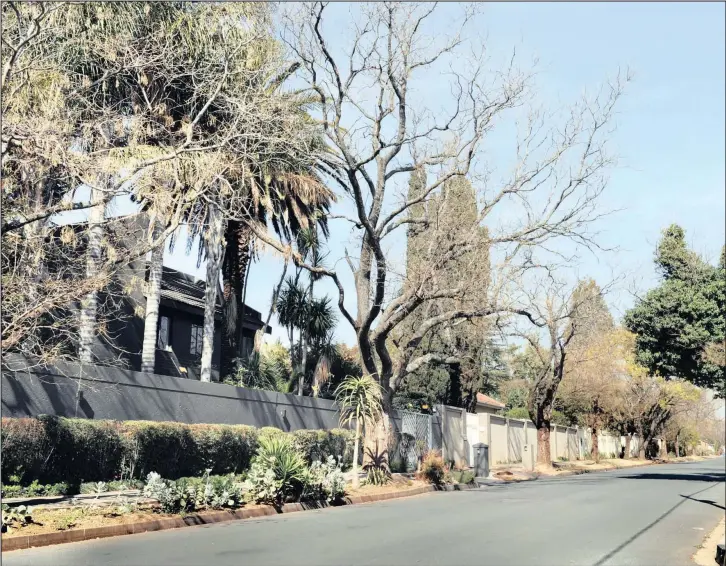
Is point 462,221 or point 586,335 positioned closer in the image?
point 462,221

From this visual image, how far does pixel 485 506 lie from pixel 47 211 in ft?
36.3

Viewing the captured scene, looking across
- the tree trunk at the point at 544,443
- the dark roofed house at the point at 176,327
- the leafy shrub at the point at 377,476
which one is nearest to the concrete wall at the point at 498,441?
the tree trunk at the point at 544,443

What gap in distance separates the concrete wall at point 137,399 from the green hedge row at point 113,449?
1114mm

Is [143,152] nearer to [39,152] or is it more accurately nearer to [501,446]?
[39,152]

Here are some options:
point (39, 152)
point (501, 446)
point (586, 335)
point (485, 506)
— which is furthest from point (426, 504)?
point (501, 446)

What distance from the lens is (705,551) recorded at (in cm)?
1062

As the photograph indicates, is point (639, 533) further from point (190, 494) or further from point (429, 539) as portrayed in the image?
point (190, 494)

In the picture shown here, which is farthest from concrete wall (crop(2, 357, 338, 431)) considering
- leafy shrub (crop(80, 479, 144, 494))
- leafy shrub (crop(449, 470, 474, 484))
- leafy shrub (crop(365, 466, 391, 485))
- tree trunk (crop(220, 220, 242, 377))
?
leafy shrub (crop(449, 470, 474, 484))

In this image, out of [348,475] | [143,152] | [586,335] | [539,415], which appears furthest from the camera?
[539,415]

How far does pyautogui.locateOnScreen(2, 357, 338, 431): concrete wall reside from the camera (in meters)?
15.4

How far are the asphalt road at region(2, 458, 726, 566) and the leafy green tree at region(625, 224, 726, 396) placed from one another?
940 centimetres

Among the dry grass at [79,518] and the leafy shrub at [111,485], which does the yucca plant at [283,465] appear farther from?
the dry grass at [79,518]

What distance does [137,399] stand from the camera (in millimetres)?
18406

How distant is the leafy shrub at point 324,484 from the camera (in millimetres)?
15859
